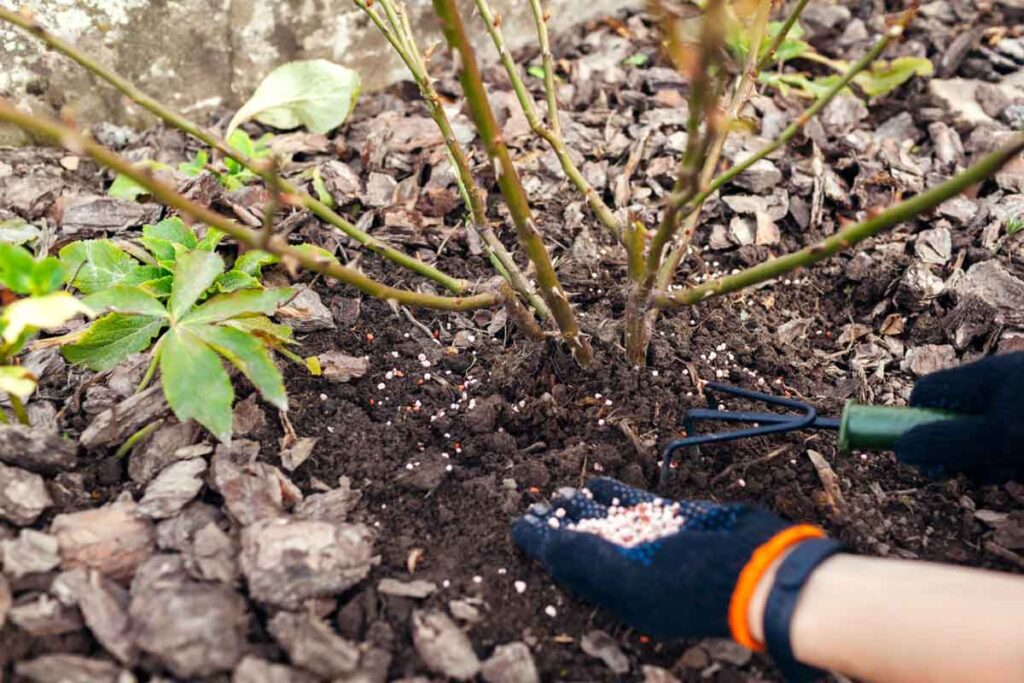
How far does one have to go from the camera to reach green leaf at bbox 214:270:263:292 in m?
1.52

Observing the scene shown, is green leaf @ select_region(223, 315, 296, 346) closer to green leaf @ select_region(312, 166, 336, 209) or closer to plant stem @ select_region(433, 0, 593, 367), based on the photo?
plant stem @ select_region(433, 0, 593, 367)

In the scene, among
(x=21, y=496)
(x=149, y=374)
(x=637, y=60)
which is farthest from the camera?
(x=637, y=60)

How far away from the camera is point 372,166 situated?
2078mm

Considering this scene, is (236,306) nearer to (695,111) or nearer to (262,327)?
(262,327)

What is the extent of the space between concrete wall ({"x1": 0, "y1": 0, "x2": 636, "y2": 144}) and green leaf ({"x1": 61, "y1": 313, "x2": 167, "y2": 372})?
88cm

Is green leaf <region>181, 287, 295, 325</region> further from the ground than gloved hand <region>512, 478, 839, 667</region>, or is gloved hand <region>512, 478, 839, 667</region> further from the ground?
green leaf <region>181, 287, 295, 325</region>

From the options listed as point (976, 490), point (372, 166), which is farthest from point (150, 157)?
point (976, 490)

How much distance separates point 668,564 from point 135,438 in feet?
2.78

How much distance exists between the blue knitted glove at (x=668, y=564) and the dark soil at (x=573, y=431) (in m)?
0.05

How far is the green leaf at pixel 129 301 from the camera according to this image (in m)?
1.31

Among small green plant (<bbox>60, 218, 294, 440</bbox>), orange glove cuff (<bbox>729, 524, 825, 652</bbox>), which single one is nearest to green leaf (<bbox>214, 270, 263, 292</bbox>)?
small green plant (<bbox>60, 218, 294, 440</bbox>)

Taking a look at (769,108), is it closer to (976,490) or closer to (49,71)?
(976,490)

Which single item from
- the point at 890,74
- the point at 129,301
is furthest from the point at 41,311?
the point at 890,74

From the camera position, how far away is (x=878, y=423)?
1344 millimetres
